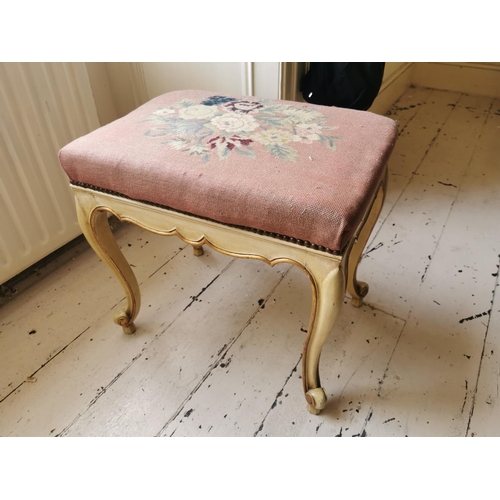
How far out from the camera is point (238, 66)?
1098mm

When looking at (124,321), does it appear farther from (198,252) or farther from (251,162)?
(251,162)

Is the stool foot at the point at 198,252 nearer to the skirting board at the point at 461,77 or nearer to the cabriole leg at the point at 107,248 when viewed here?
the cabriole leg at the point at 107,248

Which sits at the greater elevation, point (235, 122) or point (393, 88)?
point (235, 122)

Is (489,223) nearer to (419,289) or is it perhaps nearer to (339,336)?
(419,289)

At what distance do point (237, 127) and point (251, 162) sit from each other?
13 cm

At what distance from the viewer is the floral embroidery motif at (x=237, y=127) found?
64cm

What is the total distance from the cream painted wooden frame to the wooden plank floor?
12 centimetres

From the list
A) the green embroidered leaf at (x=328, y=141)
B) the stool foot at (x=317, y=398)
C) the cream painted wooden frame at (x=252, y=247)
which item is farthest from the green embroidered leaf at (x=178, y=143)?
the stool foot at (x=317, y=398)

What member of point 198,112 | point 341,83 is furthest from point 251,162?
point 341,83

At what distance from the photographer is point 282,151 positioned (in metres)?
0.63

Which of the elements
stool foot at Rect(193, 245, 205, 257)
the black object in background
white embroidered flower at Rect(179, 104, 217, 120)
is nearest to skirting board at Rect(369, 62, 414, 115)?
the black object in background

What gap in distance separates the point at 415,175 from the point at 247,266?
0.82 meters

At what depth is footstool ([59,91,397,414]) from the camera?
0.56m
